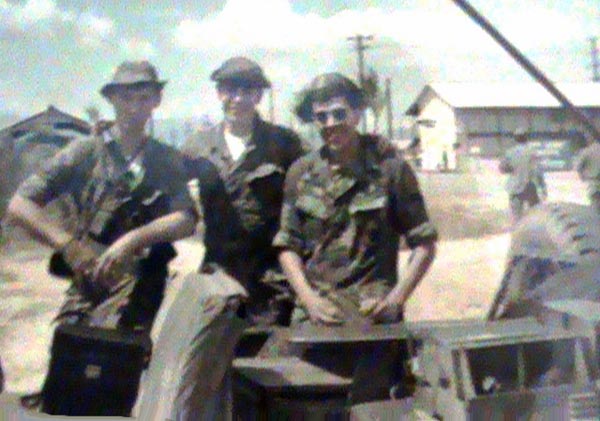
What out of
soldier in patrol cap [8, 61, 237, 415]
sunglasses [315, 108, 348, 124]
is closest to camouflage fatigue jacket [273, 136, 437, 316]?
sunglasses [315, 108, 348, 124]

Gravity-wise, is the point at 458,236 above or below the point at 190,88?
below

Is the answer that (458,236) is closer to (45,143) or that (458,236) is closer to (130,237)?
(130,237)

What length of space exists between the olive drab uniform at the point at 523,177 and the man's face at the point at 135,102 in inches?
Answer: 40.0

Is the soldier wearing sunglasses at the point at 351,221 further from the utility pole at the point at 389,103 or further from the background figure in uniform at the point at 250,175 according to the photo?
the background figure in uniform at the point at 250,175

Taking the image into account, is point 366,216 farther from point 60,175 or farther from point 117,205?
point 60,175

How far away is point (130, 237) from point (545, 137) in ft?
4.07

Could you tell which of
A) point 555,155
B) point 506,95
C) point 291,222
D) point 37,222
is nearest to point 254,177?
point 291,222

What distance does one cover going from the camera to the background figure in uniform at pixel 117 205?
7.06ft

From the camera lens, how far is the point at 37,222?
2.15 m

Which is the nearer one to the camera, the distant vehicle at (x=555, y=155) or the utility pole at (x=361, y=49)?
the utility pole at (x=361, y=49)

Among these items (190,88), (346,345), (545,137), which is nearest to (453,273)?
(545,137)

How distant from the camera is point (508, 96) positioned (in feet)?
7.70

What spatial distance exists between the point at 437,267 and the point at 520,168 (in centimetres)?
65

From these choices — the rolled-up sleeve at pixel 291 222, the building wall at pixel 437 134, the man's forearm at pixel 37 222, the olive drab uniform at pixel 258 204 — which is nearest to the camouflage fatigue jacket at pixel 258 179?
the olive drab uniform at pixel 258 204
